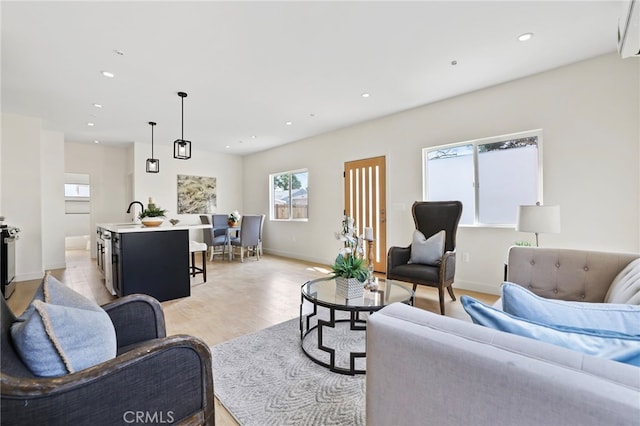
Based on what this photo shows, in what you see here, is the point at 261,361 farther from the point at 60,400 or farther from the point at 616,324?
the point at 616,324

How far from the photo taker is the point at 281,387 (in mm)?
1805

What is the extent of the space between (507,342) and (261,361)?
1834 mm

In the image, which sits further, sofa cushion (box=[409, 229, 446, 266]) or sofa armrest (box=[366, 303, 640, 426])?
sofa cushion (box=[409, 229, 446, 266])

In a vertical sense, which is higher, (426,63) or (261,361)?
(426,63)

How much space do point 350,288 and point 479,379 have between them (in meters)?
1.59

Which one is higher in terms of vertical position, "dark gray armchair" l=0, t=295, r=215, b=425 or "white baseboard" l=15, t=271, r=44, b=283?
"dark gray armchair" l=0, t=295, r=215, b=425

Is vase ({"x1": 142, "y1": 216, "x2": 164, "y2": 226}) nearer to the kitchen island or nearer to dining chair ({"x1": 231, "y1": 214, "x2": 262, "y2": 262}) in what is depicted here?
the kitchen island

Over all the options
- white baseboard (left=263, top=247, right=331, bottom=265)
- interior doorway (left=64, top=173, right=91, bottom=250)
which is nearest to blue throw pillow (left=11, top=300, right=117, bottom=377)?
white baseboard (left=263, top=247, right=331, bottom=265)

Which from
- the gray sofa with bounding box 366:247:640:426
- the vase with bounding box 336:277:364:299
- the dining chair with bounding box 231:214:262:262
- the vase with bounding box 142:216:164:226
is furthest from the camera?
the dining chair with bounding box 231:214:262:262

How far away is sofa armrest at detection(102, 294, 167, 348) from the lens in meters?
1.45

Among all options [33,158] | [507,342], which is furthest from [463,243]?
[33,158]

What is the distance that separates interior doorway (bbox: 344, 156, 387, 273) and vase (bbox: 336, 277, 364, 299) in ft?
8.77

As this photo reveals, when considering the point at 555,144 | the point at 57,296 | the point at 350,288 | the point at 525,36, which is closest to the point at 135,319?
the point at 57,296

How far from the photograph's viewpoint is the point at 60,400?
83 cm
